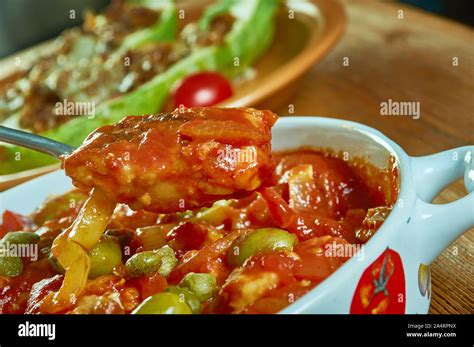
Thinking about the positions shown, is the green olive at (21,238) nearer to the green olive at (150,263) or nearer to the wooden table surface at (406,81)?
the green olive at (150,263)

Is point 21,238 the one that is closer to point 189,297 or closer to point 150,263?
point 150,263

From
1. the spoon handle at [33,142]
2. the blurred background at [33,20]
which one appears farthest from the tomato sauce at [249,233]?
the blurred background at [33,20]

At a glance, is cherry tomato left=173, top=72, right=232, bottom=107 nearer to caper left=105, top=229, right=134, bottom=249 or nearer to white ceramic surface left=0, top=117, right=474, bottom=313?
white ceramic surface left=0, top=117, right=474, bottom=313

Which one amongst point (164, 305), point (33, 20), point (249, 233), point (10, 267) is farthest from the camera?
point (33, 20)

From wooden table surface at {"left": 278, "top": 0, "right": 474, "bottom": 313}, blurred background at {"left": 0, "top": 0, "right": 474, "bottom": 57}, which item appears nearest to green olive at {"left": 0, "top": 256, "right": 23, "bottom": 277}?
wooden table surface at {"left": 278, "top": 0, "right": 474, "bottom": 313}

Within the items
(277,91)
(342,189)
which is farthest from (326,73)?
(342,189)

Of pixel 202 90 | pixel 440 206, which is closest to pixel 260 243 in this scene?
pixel 440 206
